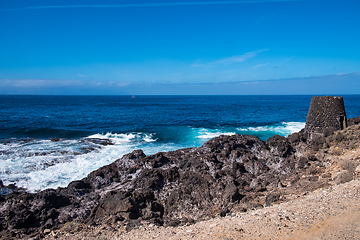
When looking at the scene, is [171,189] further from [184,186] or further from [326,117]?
[326,117]

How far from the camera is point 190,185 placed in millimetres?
9453

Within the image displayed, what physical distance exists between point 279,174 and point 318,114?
199 inches

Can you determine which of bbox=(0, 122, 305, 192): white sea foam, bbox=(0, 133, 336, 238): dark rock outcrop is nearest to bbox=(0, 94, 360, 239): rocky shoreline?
bbox=(0, 133, 336, 238): dark rock outcrop

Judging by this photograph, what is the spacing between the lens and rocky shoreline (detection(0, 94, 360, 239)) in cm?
780

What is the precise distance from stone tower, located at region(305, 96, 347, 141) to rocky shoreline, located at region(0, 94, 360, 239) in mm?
132

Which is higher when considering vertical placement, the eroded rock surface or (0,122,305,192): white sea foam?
the eroded rock surface

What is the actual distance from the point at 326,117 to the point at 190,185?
9.30 metres

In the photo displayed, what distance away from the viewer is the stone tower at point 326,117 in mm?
12609

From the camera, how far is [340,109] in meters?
12.6

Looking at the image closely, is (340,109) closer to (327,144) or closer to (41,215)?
(327,144)

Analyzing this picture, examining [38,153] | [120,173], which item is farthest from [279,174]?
[38,153]

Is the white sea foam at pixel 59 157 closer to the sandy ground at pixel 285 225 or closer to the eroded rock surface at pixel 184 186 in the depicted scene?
the eroded rock surface at pixel 184 186

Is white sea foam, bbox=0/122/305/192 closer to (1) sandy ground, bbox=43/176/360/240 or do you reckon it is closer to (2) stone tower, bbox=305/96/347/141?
(1) sandy ground, bbox=43/176/360/240

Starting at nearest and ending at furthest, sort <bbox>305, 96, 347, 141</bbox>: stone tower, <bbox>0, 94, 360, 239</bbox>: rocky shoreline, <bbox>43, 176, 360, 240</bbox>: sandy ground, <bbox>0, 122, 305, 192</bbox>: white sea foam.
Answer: <bbox>43, 176, 360, 240</bbox>: sandy ground → <bbox>0, 94, 360, 239</bbox>: rocky shoreline → <bbox>305, 96, 347, 141</bbox>: stone tower → <bbox>0, 122, 305, 192</bbox>: white sea foam
